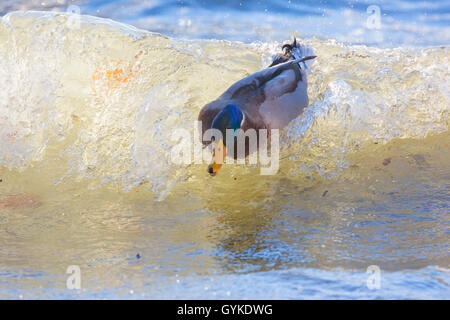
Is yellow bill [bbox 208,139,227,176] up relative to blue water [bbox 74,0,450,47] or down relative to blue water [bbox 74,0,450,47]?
down

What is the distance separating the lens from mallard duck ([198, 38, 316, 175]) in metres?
3.74

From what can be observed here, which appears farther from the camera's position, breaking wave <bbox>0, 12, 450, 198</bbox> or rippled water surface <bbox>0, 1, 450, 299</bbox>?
breaking wave <bbox>0, 12, 450, 198</bbox>

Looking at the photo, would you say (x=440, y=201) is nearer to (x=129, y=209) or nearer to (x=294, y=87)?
(x=294, y=87)

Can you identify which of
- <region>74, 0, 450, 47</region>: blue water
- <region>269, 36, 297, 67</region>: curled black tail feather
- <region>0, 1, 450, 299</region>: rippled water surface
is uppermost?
<region>74, 0, 450, 47</region>: blue water

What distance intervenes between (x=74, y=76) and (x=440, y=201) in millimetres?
3756

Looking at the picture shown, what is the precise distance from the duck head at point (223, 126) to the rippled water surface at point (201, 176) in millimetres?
400

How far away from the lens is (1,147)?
492cm

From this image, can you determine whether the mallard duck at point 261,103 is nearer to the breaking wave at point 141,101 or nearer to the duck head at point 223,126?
the duck head at point 223,126

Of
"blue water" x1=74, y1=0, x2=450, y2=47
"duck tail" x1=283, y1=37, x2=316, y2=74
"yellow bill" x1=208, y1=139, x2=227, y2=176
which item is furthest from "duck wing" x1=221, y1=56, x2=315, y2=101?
"blue water" x1=74, y1=0, x2=450, y2=47

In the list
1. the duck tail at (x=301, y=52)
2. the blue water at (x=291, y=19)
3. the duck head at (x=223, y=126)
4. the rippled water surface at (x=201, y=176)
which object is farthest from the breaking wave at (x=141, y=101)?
the blue water at (x=291, y=19)

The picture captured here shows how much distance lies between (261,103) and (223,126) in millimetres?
660

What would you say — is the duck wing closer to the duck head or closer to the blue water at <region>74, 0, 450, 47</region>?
the duck head

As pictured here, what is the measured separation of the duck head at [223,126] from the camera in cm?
345
